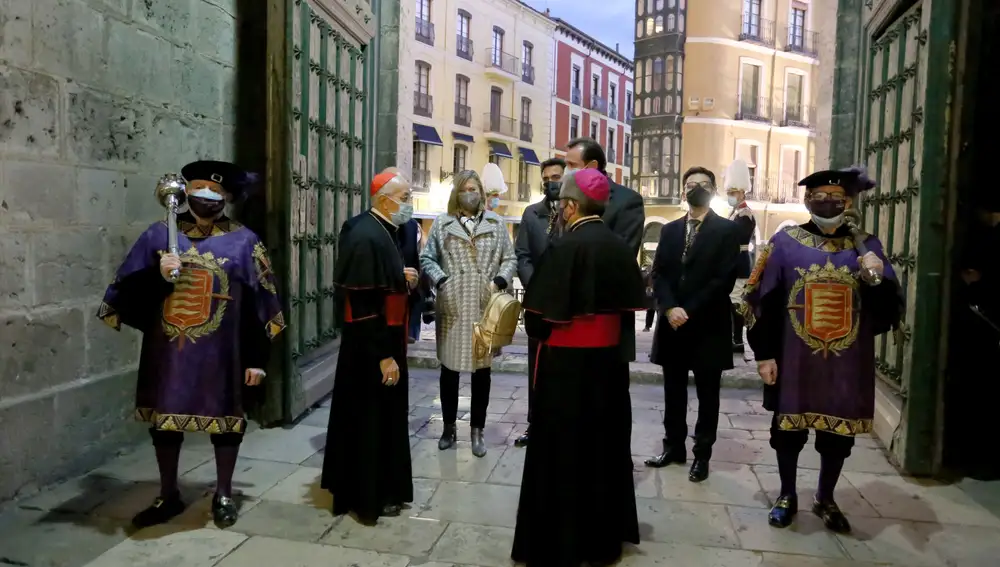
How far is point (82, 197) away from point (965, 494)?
519cm

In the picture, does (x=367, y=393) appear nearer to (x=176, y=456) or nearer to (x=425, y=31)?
(x=176, y=456)

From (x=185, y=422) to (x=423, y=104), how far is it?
2086 cm

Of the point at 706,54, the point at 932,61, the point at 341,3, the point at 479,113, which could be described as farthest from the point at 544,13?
the point at 932,61

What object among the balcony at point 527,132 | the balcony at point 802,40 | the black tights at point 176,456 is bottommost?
the black tights at point 176,456

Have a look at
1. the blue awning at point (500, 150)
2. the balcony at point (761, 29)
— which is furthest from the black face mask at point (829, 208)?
the blue awning at point (500, 150)

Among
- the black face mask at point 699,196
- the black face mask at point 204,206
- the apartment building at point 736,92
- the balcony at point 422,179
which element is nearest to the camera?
the black face mask at point 204,206

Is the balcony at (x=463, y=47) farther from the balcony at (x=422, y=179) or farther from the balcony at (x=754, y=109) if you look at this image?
the balcony at (x=754, y=109)

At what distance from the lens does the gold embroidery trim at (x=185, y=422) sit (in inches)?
134

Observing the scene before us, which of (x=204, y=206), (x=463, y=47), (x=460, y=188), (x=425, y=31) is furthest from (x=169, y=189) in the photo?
(x=463, y=47)

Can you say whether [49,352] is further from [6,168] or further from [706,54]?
[706,54]

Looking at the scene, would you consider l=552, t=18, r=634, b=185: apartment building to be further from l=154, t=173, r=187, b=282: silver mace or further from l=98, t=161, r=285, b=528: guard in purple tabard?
l=154, t=173, r=187, b=282: silver mace

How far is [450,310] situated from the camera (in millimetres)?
4691

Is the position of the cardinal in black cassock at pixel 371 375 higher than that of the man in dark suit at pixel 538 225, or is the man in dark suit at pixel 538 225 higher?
the man in dark suit at pixel 538 225

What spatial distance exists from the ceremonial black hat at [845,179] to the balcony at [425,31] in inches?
829
